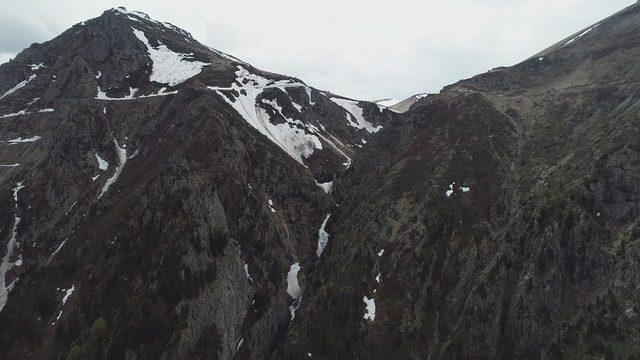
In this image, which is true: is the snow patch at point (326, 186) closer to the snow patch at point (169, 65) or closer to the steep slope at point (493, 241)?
the steep slope at point (493, 241)

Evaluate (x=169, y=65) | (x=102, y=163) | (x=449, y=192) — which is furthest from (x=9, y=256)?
(x=449, y=192)

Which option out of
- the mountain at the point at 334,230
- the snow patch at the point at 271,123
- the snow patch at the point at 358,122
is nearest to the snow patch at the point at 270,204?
the mountain at the point at 334,230

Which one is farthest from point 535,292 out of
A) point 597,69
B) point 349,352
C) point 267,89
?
point 267,89

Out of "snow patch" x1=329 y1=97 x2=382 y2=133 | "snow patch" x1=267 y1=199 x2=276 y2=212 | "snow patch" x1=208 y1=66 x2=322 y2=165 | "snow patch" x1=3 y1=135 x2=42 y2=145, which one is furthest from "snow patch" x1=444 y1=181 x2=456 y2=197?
"snow patch" x1=3 y1=135 x2=42 y2=145

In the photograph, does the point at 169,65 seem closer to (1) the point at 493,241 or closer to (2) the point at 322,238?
(2) the point at 322,238

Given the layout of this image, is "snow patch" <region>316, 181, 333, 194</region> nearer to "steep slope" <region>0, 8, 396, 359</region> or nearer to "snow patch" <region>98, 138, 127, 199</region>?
"steep slope" <region>0, 8, 396, 359</region>

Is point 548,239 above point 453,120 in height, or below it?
below

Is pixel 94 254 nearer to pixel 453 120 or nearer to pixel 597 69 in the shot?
pixel 453 120
